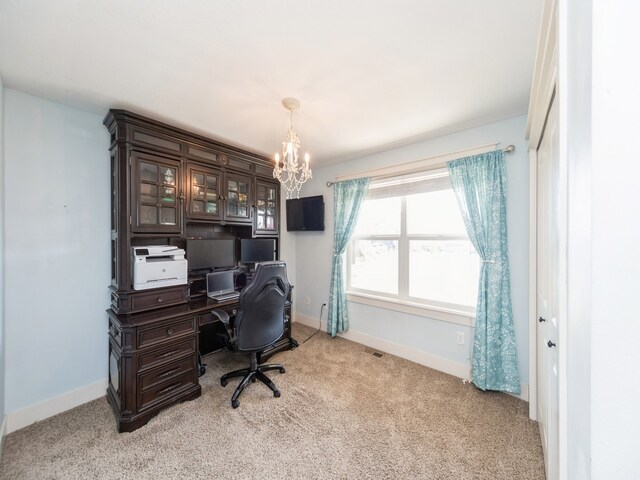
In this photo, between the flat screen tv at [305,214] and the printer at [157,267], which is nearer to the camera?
the printer at [157,267]

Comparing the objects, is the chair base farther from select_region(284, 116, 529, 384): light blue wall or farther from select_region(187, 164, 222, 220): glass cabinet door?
select_region(187, 164, 222, 220): glass cabinet door

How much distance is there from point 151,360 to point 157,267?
74 centimetres

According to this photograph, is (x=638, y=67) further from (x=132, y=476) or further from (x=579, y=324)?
(x=132, y=476)

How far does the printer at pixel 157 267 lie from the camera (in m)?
1.99

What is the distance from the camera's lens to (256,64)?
1.53 meters

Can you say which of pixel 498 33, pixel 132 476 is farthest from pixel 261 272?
pixel 498 33

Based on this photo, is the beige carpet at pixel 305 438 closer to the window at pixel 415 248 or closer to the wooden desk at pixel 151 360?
the wooden desk at pixel 151 360

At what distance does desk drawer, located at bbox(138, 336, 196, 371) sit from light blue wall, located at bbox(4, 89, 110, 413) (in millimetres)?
689

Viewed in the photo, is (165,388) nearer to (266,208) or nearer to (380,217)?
(266,208)

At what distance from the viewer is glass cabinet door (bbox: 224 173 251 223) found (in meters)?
2.79

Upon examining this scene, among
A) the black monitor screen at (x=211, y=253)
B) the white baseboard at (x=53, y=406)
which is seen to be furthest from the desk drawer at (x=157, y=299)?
the white baseboard at (x=53, y=406)

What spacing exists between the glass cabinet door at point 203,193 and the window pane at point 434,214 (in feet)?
7.31

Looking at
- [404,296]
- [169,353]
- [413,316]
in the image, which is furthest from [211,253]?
[413,316]

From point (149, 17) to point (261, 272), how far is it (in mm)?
1638
